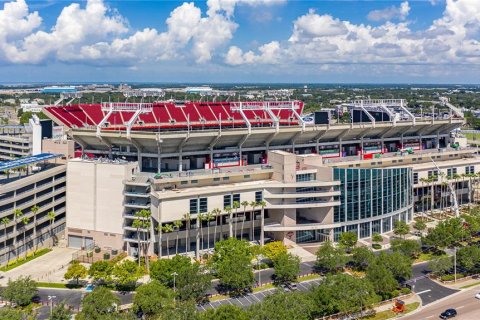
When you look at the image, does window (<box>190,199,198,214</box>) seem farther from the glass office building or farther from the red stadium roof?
the red stadium roof

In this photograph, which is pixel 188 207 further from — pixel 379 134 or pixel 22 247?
pixel 379 134

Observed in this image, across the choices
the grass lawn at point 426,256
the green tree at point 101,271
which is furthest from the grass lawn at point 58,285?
the grass lawn at point 426,256

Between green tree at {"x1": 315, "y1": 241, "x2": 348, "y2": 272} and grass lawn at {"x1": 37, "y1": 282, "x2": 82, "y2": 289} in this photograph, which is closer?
grass lawn at {"x1": 37, "y1": 282, "x2": 82, "y2": 289}

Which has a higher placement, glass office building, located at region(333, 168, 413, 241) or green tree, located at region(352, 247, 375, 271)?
glass office building, located at region(333, 168, 413, 241)

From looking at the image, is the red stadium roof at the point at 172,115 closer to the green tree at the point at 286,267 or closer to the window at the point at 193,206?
the window at the point at 193,206

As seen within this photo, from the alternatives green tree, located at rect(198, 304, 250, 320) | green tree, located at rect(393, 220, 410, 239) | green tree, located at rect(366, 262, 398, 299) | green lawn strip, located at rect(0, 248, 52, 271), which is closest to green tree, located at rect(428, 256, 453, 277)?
green tree, located at rect(366, 262, 398, 299)

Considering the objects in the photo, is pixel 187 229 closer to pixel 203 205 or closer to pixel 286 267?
pixel 203 205
